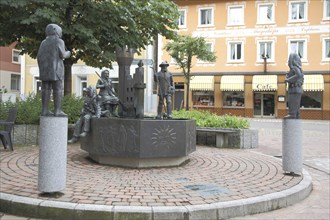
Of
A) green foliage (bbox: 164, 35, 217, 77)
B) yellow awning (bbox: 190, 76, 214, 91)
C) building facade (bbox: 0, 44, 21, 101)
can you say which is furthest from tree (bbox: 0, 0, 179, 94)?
building facade (bbox: 0, 44, 21, 101)

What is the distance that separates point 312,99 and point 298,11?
766cm

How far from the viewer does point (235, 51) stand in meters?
35.2

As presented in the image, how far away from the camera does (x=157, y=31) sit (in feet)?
55.2

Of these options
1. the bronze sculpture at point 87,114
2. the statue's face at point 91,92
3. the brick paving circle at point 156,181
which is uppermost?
the statue's face at point 91,92

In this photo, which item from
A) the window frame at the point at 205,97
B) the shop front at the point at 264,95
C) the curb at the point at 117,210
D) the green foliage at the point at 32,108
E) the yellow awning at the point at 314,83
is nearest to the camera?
the curb at the point at 117,210

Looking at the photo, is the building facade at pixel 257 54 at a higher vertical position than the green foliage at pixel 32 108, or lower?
higher

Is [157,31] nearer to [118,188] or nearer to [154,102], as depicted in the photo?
[118,188]

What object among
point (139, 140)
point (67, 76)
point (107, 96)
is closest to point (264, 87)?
point (67, 76)

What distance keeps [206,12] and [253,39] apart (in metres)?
5.31

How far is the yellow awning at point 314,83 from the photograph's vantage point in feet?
104

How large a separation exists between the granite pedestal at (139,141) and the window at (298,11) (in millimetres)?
28196

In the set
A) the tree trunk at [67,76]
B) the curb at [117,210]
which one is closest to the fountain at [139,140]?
the curb at [117,210]

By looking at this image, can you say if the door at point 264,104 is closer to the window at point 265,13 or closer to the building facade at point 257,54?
the building facade at point 257,54

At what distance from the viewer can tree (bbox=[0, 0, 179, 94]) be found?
13.2m
